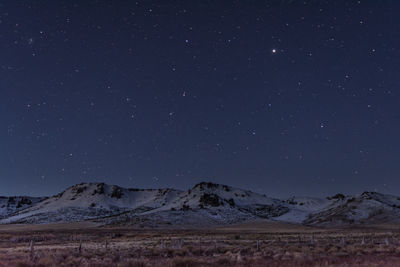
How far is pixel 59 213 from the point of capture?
19075 cm

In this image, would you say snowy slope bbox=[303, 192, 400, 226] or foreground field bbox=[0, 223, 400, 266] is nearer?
foreground field bbox=[0, 223, 400, 266]

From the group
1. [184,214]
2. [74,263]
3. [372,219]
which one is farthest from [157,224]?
[74,263]

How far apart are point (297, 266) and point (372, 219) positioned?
14756 cm

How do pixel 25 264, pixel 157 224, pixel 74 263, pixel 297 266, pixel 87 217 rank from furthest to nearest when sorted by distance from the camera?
1. pixel 87 217
2. pixel 157 224
3. pixel 74 263
4. pixel 25 264
5. pixel 297 266

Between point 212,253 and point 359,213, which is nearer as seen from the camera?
point 212,253

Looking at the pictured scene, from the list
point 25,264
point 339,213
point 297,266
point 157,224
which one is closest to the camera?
point 297,266

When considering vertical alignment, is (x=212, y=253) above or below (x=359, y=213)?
below

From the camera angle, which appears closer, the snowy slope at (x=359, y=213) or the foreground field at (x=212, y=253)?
the foreground field at (x=212, y=253)

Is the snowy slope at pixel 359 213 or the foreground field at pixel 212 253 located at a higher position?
the snowy slope at pixel 359 213

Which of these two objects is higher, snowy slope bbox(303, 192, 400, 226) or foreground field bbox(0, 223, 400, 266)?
snowy slope bbox(303, 192, 400, 226)

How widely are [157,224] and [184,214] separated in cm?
2776

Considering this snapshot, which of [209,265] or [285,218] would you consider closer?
[209,265]

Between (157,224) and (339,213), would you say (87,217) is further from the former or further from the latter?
(339,213)

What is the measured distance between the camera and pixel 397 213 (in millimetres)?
150750
